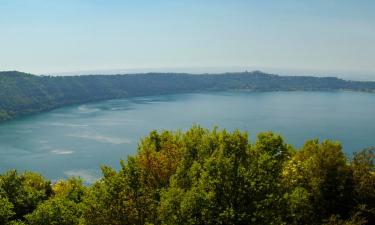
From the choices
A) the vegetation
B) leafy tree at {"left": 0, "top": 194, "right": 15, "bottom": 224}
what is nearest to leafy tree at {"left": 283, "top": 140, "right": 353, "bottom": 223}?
the vegetation

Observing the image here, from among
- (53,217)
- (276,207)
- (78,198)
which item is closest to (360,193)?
(276,207)

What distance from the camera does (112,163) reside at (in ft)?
515

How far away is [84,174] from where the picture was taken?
475 feet

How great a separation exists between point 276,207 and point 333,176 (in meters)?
12.6

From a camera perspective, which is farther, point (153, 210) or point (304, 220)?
point (304, 220)

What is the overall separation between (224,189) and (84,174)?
405ft

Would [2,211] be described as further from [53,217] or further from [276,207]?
[276,207]

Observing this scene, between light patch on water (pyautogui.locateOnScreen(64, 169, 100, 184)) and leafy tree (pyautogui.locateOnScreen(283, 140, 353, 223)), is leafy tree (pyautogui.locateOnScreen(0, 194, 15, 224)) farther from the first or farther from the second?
light patch on water (pyautogui.locateOnScreen(64, 169, 100, 184))

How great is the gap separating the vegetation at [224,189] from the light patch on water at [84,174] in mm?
91986

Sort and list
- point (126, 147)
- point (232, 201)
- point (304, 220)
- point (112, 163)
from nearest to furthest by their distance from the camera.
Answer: point (232, 201) → point (304, 220) → point (112, 163) → point (126, 147)

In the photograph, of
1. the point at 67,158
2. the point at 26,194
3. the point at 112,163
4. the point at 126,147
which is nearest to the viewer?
the point at 26,194

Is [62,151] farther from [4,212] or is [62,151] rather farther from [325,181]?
[325,181]

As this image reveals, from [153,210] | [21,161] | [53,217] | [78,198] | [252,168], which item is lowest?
[21,161]

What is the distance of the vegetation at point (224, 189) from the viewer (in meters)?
27.6
